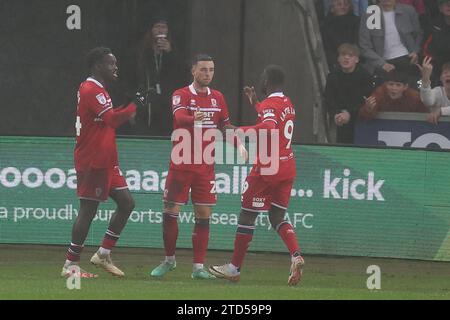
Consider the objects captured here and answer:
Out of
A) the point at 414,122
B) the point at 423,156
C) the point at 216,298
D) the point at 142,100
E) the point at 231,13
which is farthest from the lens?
the point at 231,13

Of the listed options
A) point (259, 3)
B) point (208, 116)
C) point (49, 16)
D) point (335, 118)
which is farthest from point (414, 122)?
point (49, 16)

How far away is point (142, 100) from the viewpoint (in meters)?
12.9

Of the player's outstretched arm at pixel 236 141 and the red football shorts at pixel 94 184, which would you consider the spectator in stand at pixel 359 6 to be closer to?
the player's outstretched arm at pixel 236 141

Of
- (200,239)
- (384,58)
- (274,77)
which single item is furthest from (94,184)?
(384,58)

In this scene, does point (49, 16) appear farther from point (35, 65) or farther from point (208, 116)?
point (208, 116)

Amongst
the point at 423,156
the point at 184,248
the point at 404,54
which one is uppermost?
the point at 404,54

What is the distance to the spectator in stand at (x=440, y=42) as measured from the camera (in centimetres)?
1692

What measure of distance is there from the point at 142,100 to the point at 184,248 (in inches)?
120

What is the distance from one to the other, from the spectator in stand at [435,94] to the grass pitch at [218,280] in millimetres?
2092

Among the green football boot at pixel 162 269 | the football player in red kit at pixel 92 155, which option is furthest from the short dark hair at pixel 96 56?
the green football boot at pixel 162 269

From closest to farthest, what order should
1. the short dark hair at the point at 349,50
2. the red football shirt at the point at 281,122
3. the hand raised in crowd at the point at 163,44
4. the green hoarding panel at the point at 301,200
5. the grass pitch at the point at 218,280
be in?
1. the grass pitch at the point at 218,280
2. the red football shirt at the point at 281,122
3. the green hoarding panel at the point at 301,200
4. the short dark hair at the point at 349,50
5. the hand raised in crowd at the point at 163,44

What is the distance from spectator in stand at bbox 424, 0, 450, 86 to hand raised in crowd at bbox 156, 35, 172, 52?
11.0 feet

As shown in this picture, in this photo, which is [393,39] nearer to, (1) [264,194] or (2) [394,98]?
(2) [394,98]

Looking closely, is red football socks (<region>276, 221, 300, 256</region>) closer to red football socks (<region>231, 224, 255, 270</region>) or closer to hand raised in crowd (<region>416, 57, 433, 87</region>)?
red football socks (<region>231, 224, 255, 270</region>)
